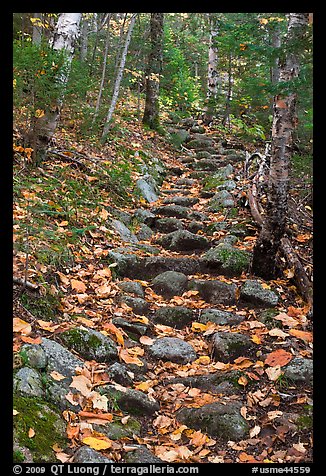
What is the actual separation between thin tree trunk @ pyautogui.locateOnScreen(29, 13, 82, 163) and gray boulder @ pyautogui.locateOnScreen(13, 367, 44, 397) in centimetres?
329

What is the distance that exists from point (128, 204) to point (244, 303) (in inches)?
119

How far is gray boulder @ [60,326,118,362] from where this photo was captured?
9.77 feet

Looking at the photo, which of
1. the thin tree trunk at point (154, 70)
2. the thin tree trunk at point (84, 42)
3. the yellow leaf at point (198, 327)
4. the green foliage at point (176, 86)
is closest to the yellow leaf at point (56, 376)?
the yellow leaf at point (198, 327)

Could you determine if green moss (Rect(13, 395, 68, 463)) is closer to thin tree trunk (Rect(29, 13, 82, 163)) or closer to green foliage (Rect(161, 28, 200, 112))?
thin tree trunk (Rect(29, 13, 82, 163))

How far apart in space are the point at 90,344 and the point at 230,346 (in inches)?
45.9

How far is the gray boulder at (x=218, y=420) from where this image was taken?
2.55 metres

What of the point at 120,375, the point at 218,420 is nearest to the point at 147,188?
the point at 120,375

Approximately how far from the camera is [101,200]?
580cm

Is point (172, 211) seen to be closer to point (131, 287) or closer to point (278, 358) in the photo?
point (131, 287)

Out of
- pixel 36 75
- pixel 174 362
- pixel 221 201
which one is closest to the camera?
pixel 174 362

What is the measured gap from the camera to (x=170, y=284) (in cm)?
445

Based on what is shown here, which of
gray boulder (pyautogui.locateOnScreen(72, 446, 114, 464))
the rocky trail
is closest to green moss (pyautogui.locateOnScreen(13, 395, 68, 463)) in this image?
the rocky trail

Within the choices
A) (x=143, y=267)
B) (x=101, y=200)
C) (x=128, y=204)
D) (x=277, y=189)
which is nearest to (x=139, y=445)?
(x=143, y=267)

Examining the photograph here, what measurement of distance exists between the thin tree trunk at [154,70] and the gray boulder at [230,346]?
8.47 metres
